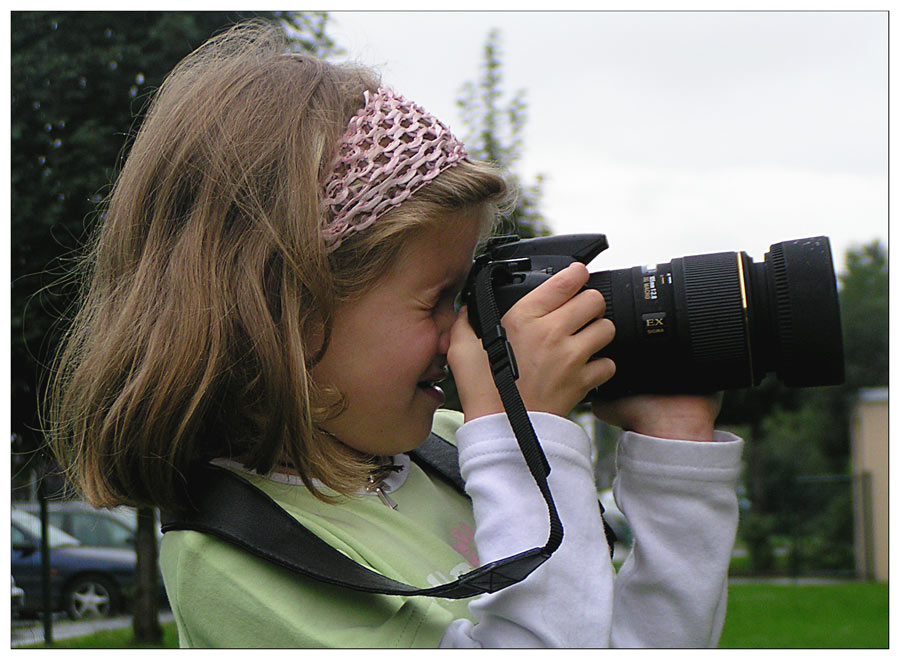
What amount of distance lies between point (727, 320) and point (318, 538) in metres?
0.54

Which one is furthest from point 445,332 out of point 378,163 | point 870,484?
point 870,484

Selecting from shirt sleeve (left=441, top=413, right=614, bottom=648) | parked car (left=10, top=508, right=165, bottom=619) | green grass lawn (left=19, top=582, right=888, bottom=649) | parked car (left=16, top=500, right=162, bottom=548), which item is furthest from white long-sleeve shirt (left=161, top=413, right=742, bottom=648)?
green grass lawn (left=19, top=582, right=888, bottom=649)

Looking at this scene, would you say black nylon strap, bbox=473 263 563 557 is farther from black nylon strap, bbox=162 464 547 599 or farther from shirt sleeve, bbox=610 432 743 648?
shirt sleeve, bbox=610 432 743 648

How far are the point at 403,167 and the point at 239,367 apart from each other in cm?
30

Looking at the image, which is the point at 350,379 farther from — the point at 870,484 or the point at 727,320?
the point at 870,484

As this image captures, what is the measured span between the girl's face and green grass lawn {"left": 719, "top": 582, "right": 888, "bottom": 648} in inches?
144

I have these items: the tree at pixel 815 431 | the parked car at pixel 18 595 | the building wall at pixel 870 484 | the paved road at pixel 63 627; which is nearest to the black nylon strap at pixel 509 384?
the paved road at pixel 63 627

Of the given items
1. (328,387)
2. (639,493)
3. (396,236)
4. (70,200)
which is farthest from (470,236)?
(70,200)

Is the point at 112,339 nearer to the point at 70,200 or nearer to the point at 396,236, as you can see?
the point at 396,236

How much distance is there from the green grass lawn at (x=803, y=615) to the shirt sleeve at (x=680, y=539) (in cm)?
315

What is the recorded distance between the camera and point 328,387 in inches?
41.6

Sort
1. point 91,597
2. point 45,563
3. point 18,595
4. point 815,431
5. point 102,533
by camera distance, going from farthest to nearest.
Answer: point 815,431, point 102,533, point 91,597, point 45,563, point 18,595

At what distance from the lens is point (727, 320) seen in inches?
42.2

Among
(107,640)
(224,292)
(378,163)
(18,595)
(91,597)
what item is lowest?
(91,597)
